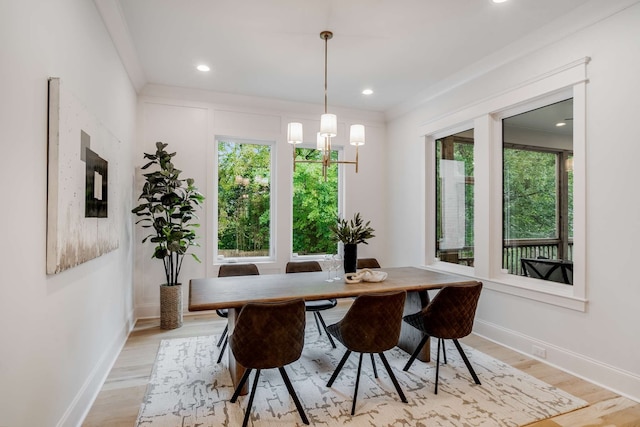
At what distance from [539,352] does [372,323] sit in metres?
1.92

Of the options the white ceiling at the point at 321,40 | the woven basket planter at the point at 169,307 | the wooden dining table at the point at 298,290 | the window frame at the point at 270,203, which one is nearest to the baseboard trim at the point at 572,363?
the wooden dining table at the point at 298,290

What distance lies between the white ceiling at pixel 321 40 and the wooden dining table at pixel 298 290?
7.27 feet

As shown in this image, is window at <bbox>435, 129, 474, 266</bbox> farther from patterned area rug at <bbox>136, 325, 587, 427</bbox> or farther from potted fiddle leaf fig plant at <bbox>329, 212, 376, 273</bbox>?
potted fiddle leaf fig plant at <bbox>329, 212, 376, 273</bbox>

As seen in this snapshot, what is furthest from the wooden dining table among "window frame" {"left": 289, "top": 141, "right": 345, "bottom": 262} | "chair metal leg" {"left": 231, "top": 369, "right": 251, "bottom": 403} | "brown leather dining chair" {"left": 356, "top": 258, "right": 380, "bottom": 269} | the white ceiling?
the white ceiling

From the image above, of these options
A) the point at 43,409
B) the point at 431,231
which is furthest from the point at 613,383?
the point at 43,409

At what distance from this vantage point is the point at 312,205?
17.2 ft

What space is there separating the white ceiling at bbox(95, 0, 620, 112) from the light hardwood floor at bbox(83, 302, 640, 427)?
287 cm

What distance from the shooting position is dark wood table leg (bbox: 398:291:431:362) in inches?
121

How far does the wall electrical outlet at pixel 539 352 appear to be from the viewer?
307cm

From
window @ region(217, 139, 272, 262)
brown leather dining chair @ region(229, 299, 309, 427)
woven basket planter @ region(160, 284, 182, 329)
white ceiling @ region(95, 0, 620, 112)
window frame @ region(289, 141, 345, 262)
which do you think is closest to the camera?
brown leather dining chair @ region(229, 299, 309, 427)

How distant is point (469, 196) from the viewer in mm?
4086

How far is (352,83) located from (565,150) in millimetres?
2412

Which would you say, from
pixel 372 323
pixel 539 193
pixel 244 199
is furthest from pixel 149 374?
pixel 539 193

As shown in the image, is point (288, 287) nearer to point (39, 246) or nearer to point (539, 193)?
point (39, 246)
